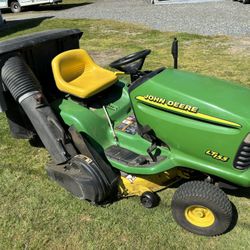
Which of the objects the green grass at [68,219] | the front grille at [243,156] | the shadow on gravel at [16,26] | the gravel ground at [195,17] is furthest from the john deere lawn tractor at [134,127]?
the shadow on gravel at [16,26]

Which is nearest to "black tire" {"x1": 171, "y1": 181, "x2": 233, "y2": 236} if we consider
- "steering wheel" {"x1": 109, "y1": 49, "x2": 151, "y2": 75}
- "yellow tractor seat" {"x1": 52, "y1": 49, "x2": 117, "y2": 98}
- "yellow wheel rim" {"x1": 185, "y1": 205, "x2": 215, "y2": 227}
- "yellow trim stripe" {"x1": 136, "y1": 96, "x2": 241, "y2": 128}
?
"yellow wheel rim" {"x1": 185, "y1": 205, "x2": 215, "y2": 227}

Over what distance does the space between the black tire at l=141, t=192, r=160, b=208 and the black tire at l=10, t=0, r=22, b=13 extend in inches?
683

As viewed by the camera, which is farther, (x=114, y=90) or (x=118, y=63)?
(x=114, y=90)

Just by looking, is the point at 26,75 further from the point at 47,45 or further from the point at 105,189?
the point at 105,189

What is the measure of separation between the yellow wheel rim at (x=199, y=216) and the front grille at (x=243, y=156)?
420 mm

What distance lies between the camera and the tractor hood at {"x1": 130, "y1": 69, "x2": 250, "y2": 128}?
2602mm

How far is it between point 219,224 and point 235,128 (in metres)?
0.74

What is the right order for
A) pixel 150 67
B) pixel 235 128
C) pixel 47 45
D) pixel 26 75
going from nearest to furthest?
pixel 235 128, pixel 26 75, pixel 47 45, pixel 150 67

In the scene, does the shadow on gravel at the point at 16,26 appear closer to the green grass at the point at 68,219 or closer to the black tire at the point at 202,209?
the green grass at the point at 68,219

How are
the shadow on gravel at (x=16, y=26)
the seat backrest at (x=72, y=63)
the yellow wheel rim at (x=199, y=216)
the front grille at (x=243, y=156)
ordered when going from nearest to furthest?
the front grille at (x=243, y=156), the yellow wheel rim at (x=199, y=216), the seat backrest at (x=72, y=63), the shadow on gravel at (x=16, y=26)

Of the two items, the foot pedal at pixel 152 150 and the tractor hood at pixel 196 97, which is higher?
the tractor hood at pixel 196 97

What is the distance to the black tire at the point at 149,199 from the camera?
3.12 meters

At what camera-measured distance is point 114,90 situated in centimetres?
379

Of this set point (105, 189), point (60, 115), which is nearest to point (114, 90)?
point (60, 115)
